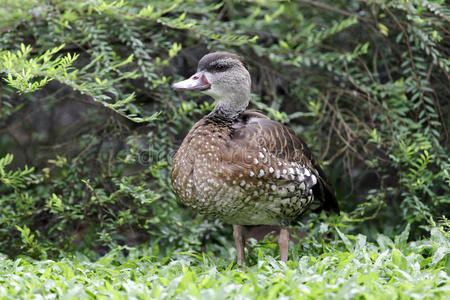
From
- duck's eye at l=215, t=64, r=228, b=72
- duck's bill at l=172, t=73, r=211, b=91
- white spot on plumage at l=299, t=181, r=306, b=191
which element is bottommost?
white spot on plumage at l=299, t=181, r=306, b=191

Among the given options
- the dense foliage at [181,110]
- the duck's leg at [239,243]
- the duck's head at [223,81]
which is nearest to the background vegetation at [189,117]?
the dense foliage at [181,110]

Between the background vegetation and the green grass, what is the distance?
8 cm

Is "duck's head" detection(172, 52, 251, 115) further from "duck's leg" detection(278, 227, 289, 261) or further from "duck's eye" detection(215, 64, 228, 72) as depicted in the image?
"duck's leg" detection(278, 227, 289, 261)

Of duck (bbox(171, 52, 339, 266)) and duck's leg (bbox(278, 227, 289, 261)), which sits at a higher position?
duck (bbox(171, 52, 339, 266))

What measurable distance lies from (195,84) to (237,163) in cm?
62

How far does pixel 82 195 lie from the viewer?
167 inches

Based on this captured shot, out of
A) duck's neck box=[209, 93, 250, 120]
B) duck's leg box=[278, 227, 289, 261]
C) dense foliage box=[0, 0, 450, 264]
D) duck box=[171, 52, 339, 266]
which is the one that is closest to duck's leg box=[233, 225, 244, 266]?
duck box=[171, 52, 339, 266]

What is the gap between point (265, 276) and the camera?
3104 millimetres

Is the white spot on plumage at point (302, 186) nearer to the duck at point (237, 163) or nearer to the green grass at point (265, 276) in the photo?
the duck at point (237, 163)

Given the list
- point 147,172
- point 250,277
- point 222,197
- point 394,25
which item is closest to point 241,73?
point 222,197

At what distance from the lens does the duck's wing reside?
339cm

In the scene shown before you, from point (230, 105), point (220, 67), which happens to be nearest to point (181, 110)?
point (230, 105)

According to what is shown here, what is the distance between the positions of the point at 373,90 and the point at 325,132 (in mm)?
615

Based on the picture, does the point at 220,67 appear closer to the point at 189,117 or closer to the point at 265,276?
the point at 189,117
